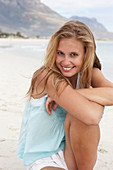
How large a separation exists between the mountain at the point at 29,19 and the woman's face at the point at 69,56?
474 feet

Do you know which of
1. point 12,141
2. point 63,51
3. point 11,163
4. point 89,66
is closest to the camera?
point 63,51

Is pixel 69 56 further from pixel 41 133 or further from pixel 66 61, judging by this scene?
pixel 41 133

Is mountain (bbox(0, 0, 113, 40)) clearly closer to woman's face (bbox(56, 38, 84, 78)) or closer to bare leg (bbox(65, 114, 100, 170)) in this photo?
woman's face (bbox(56, 38, 84, 78))

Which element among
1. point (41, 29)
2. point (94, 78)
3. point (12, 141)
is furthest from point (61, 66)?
point (41, 29)

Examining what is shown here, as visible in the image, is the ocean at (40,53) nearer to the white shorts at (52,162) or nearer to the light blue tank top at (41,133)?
the light blue tank top at (41,133)

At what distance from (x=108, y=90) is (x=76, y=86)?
0.27 meters

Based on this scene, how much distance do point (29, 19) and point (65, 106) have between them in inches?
6649

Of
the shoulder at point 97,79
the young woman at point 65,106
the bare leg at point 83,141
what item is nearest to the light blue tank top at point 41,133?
the young woman at point 65,106

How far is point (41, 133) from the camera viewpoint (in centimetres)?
170

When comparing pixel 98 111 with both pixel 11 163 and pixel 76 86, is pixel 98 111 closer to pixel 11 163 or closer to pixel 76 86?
pixel 76 86

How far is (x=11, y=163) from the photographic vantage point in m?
2.10

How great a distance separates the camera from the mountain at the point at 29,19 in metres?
154

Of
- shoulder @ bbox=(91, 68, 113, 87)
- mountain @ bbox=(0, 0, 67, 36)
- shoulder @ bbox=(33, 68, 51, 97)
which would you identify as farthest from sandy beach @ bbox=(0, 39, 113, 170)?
mountain @ bbox=(0, 0, 67, 36)

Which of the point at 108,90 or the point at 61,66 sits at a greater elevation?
the point at 61,66
